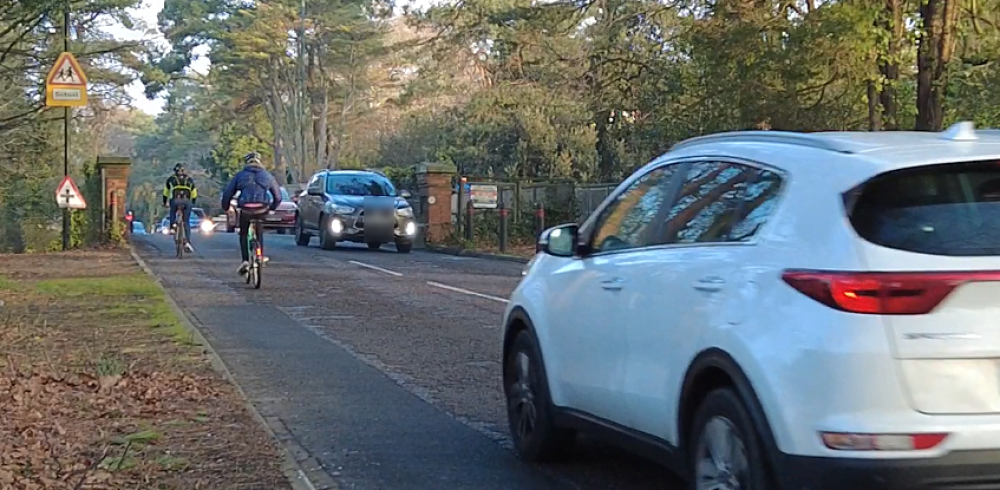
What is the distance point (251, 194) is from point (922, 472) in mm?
13307

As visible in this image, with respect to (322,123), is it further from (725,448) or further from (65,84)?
(725,448)

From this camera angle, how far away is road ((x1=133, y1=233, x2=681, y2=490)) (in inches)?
258

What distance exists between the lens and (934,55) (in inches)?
752

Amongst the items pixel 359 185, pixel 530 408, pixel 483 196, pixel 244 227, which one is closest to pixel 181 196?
pixel 359 185

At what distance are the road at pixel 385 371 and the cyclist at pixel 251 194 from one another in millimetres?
924

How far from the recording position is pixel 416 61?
49844 millimetres

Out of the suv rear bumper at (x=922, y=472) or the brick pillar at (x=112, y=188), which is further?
the brick pillar at (x=112, y=188)

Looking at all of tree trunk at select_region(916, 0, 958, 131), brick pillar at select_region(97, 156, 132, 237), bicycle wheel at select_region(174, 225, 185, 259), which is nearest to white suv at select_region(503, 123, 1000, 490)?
tree trunk at select_region(916, 0, 958, 131)

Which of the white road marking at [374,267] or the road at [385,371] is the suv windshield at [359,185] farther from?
the road at [385,371]

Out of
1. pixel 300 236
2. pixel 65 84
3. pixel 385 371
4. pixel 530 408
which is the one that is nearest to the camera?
pixel 530 408

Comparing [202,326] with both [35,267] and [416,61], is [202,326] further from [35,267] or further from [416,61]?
[416,61]

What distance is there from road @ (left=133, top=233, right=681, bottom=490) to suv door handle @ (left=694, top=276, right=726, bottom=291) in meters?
1.63

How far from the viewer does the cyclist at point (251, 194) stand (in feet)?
54.1

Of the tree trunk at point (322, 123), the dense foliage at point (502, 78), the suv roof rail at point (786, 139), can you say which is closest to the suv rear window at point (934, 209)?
the suv roof rail at point (786, 139)
